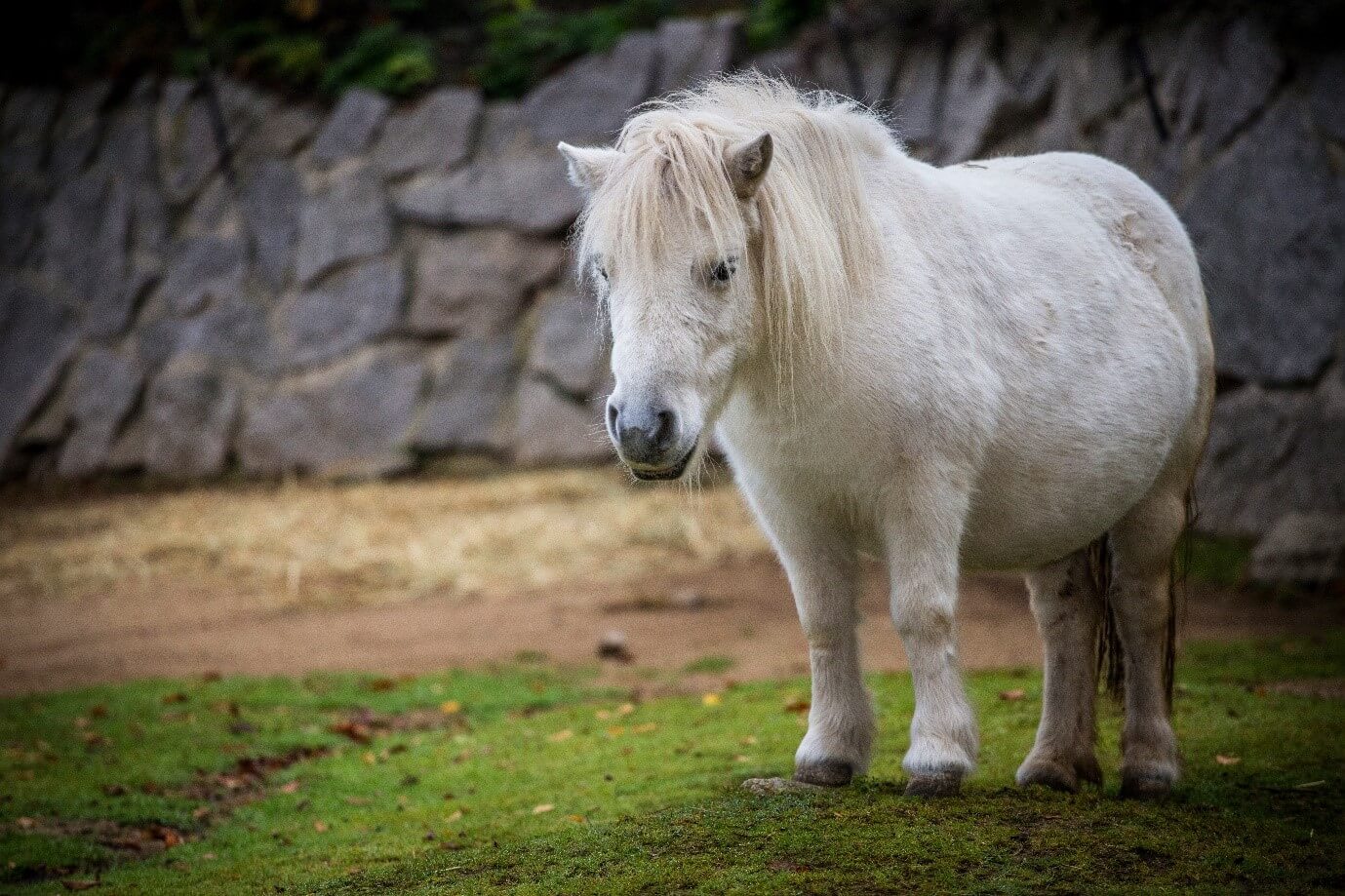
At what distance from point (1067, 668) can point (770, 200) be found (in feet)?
6.10

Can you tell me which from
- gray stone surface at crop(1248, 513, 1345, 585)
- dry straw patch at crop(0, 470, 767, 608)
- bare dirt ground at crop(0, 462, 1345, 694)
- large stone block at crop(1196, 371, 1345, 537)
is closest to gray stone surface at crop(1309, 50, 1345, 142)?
large stone block at crop(1196, 371, 1345, 537)

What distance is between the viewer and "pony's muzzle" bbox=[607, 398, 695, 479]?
9.70 feet

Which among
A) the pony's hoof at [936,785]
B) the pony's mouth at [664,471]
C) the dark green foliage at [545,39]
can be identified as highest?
the dark green foliage at [545,39]

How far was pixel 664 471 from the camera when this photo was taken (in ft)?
10.0

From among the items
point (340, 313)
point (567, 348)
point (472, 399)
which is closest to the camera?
point (567, 348)

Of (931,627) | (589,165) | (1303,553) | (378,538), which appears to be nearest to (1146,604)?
(931,627)

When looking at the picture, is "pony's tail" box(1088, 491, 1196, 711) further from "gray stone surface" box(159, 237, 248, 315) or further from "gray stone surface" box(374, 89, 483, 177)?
"gray stone surface" box(159, 237, 248, 315)

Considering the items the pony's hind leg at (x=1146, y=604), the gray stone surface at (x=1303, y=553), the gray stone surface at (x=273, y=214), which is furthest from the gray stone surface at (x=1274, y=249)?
the gray stone surface at (x=273, y=214)

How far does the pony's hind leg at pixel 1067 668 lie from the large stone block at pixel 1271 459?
4.37 m

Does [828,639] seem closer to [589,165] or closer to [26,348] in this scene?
[589,165]

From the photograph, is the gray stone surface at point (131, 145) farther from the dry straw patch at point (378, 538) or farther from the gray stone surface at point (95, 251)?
the dry straw patch at point (378, 538)

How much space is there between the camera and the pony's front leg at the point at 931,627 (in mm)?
3361

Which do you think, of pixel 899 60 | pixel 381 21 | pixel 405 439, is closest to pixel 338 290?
pixel 405 439

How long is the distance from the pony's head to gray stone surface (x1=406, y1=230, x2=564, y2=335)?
792cm
